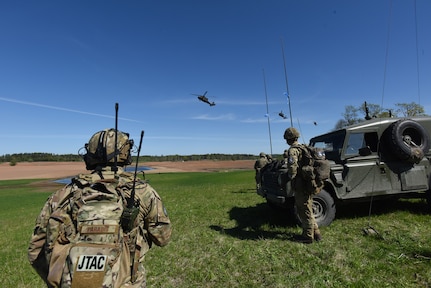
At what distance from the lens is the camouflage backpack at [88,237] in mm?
1654

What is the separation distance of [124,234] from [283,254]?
3.47 m

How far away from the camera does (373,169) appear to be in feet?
20.5

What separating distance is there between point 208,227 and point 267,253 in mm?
2264

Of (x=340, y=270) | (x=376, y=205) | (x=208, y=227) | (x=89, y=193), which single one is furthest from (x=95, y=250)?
(x=376, y=205)

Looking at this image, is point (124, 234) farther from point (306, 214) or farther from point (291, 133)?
point (291, 133)

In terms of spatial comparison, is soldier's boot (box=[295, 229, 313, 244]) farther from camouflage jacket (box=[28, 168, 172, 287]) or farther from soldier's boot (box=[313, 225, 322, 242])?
camouflage jacket (box=[28, 168, 172, 287])

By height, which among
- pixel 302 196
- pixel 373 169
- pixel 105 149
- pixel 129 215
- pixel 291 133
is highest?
pixel 291 133

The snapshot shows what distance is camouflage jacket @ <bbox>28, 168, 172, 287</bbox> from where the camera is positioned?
1852 mm

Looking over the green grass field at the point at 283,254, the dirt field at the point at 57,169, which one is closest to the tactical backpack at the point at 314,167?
the green grass field at the point at 283,254

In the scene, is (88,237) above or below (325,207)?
above

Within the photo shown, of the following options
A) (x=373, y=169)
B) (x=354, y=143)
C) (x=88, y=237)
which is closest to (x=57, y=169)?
(x=354, y=143)

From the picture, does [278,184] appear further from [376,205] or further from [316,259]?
[376,205]

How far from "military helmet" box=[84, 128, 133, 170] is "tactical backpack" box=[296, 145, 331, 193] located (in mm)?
3739

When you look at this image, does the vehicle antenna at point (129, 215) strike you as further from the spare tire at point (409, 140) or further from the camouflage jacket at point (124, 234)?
the spare tire at point (409, 140)
